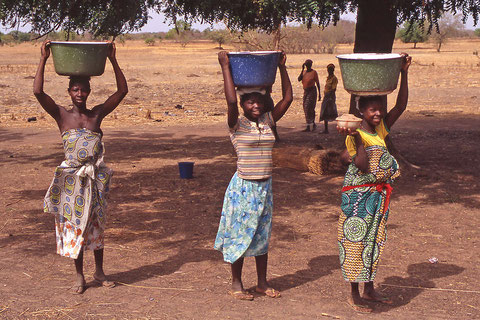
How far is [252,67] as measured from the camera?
4.54 meters

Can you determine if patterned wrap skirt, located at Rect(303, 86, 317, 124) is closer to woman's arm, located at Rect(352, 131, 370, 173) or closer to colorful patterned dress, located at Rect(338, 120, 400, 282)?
colorful patterned dress, located at Rect(338, 120, 400, 282)

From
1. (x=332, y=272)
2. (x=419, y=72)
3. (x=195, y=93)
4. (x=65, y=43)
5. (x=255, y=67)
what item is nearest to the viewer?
(x=255, y=67)

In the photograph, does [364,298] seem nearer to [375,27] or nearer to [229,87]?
[229,87]

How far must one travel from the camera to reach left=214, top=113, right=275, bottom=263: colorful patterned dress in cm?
466

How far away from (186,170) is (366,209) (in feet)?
17.0

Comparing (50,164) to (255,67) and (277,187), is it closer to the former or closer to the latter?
(277,187)

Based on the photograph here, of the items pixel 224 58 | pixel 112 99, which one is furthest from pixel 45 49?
pixel 224 58

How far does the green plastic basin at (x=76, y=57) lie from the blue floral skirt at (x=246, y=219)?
54.1 inches

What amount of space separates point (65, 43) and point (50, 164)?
20.4 feet

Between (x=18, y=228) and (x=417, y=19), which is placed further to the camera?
(x=417, y=19)

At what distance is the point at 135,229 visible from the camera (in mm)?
7039

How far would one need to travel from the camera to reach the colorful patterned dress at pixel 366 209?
14.7 feet

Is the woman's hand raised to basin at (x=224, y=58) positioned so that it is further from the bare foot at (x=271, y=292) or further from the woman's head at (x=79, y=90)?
the bare foot at (x=271, y=292)

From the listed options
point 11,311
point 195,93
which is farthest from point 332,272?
point 195,93
